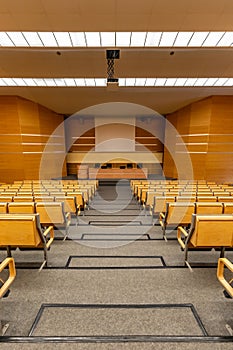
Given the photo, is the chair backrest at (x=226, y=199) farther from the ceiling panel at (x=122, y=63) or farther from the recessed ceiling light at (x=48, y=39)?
the recessed ceiling light at (x=48, y=39)

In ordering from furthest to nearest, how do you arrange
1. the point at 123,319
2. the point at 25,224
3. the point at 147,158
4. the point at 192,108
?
the point at 147,158
the point at 192,108
the point at 25,224
the point at 123,319

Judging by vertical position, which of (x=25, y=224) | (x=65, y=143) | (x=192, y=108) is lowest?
(x=25, y=224)

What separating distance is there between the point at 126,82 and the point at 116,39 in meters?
3.45

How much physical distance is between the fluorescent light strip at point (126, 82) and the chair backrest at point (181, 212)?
7401mm

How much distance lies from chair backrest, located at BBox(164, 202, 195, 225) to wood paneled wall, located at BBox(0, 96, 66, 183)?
33.5ft

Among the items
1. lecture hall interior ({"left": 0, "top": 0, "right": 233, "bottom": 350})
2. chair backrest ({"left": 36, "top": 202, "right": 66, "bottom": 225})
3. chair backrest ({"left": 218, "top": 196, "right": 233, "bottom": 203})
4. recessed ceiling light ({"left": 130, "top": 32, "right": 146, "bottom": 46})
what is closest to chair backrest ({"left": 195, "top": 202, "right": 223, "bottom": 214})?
lecture hall interior ({"left": 0, "top": 0, "right": 233, "bottom": 350})

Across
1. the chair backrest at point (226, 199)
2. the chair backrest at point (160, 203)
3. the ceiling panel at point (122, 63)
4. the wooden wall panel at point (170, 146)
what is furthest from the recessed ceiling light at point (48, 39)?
the wooden wall panel at point (170, 146)

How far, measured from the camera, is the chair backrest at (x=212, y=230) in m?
2.70
